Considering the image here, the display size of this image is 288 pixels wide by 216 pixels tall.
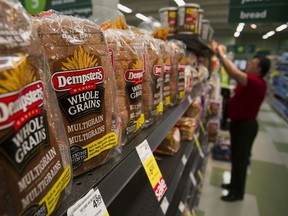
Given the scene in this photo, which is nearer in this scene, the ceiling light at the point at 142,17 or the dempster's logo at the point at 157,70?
the dempster's logo at the point at 157,70

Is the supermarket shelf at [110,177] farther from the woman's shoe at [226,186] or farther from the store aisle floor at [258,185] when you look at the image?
the woman's shoe at [226,186]

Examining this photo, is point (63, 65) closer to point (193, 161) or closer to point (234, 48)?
point (193, 161)

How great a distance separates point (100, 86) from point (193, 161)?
1587 millimetres

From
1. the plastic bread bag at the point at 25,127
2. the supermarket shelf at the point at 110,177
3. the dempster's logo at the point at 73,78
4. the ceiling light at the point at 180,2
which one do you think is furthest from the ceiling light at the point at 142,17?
the plastic bread bag at the point at 25,127

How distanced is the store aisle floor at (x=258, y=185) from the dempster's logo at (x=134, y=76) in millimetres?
2308

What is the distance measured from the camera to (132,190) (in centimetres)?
104

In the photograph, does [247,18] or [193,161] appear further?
[247,18]

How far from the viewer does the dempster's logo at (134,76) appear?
0.66 meters

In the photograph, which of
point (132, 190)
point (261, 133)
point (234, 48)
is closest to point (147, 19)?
point (132, 190)

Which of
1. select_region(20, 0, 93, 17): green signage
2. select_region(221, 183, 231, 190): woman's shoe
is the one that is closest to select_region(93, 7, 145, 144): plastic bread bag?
select_region(20, 0, 93, 17): green signage

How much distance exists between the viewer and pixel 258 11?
238cm

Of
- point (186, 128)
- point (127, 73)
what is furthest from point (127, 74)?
→ point (186, 128)

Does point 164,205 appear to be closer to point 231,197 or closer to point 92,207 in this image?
point 92,207

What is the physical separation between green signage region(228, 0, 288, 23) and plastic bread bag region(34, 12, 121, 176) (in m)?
2.15
